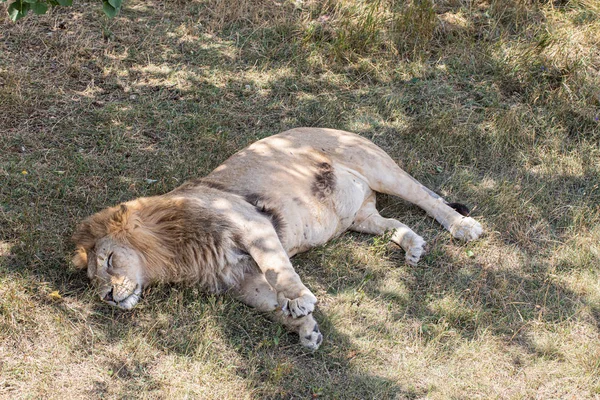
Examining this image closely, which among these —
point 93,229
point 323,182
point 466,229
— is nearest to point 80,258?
point 93,229

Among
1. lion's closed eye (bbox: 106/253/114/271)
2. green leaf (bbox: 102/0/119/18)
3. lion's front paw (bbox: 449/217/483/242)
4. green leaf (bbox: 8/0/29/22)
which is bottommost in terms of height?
lion's closed eye (bbox: 106/253/114/271)

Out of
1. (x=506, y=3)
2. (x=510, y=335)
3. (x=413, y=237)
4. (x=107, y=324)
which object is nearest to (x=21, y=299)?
(x=107, y=324)

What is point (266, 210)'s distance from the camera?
450cm

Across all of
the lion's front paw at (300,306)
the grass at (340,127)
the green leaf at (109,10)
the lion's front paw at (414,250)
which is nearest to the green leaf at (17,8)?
the green leaf at (109,10)

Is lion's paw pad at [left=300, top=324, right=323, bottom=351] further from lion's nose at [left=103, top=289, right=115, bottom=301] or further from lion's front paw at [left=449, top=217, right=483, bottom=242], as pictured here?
lion's front paw at [left=449, top=217, right=483, bottom=242]

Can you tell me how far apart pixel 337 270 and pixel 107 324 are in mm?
1526

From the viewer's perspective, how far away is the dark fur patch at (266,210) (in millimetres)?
4465

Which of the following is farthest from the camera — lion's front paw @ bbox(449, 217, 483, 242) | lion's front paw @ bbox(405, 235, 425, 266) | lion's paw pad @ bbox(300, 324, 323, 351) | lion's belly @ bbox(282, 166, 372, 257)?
lion's front paw @ bbox(449, 217, 483, 242)

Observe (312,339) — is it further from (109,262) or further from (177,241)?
(109,262)

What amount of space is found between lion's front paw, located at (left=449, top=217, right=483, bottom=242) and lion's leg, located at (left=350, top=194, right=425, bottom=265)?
31 centimetres

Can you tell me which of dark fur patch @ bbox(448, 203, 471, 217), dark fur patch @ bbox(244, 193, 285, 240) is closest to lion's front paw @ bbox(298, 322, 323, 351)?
dark fur patch @ bbox(244, 193, 285, 240)

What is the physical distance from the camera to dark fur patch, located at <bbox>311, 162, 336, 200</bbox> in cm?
480

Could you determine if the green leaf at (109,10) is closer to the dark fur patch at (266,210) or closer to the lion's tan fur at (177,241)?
the lion's tan fur at (177,241)

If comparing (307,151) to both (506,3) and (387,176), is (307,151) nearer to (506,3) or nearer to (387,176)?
(387,176)
